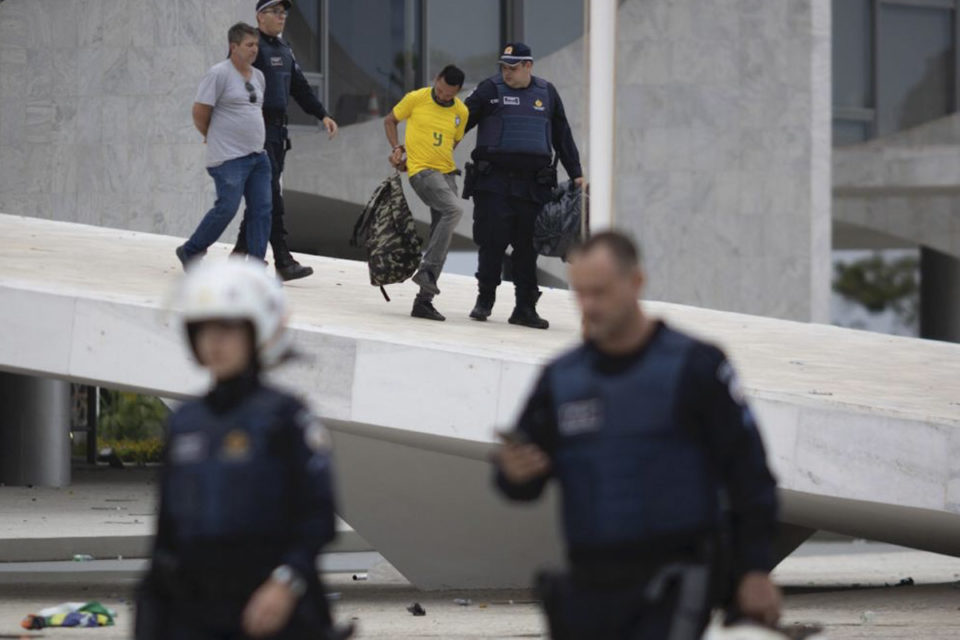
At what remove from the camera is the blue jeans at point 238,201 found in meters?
9.94

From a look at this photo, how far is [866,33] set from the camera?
27.9 metres

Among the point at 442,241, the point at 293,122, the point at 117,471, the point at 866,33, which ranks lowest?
the point at 117,471

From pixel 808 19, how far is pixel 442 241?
38.7 ft

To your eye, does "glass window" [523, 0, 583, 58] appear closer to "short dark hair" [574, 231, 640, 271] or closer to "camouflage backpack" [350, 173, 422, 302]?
"camouflage backpack" [350, 173, 422, 302]

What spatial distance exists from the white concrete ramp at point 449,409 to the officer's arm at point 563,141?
98 centimetres

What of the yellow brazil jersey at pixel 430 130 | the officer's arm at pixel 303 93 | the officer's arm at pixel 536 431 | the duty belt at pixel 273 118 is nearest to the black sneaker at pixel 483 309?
→ the yellow brazil jersey at pixel 430 130

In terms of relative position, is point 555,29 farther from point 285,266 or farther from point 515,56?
point 515,56

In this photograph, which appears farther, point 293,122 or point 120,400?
point 120,400

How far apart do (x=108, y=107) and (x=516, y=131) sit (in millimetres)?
10351

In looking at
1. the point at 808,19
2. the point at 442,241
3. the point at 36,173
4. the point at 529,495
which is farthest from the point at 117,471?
the point at 529,495

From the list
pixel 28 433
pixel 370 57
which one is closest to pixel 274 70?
pixel 28 433

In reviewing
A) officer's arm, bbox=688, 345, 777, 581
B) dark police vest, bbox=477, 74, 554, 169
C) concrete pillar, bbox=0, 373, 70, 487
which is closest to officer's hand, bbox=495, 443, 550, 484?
officer's arm, bbox=688, 345, 777, 581

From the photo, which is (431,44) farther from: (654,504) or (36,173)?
(654,504)

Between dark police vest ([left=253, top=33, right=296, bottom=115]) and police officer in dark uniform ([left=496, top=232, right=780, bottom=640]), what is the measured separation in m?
7.01
